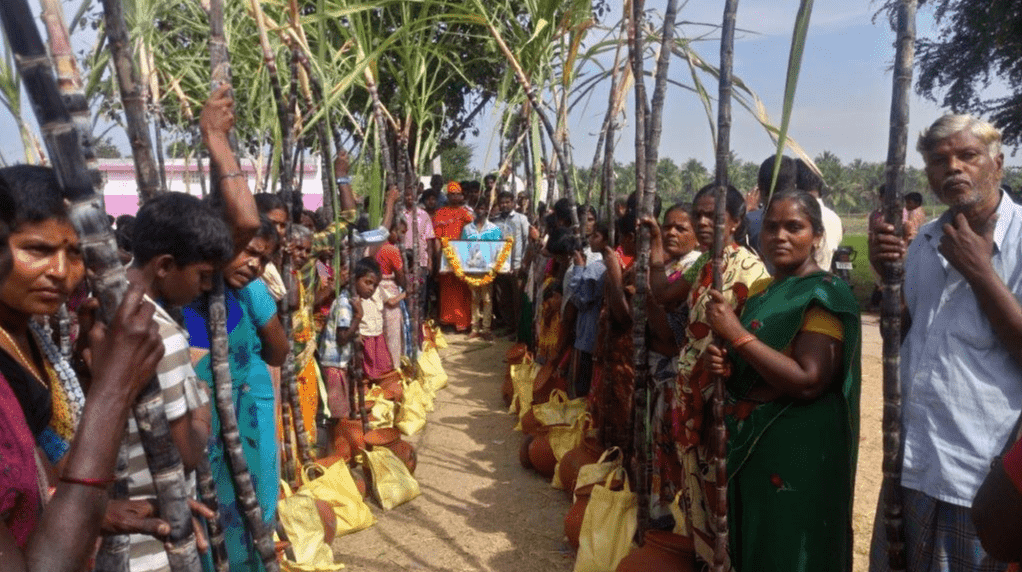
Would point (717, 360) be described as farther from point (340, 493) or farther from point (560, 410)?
point (560, 410)

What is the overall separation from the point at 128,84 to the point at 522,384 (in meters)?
4.86

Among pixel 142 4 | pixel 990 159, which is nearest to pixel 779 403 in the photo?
pixel 990 159

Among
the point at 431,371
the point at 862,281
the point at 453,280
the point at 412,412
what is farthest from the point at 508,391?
the point at 862,281

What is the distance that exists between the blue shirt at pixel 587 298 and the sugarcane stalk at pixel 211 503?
118 inches

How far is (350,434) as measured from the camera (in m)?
4.75

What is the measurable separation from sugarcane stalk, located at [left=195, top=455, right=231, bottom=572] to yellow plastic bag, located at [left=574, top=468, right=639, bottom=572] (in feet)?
5.44

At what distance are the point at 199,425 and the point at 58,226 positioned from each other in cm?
71

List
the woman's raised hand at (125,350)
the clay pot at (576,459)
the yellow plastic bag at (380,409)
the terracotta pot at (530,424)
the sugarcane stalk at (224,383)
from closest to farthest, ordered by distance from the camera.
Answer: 1. the woman's raised hand at (125,350)
2. the sugarcane stalk at (224,383)
3. the clay pot at (576,459)
4. the terracotta pot at (530,424)
5. the yellow plastic bag at (380,409)

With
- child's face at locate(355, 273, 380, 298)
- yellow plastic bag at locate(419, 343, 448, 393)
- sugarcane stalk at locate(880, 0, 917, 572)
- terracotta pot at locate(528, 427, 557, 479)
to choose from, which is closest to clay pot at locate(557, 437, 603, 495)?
terracotta pot at locate(528, 427, 557, 479)

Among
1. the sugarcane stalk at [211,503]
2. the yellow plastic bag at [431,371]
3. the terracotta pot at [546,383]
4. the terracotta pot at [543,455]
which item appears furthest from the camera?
the yellow plastic bag at [431,371]

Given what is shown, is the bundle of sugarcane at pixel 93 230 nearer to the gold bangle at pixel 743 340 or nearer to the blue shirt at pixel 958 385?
the gold bangle at pixel 743 340

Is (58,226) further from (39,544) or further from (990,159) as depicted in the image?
(990,159)

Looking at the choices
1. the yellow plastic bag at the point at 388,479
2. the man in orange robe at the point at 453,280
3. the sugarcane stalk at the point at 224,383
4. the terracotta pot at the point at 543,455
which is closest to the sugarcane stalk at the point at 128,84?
the sugarcane stalk at the point at 224,383

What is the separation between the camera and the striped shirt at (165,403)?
178 centimetres
